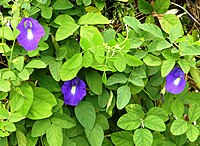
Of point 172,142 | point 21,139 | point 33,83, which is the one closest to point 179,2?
point 172,142

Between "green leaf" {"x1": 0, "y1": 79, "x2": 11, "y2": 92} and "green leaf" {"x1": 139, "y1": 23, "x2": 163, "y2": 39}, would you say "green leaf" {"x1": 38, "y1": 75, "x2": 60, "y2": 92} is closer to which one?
"green leaf" {"x1": 0, "y1": 79, "x2": 11, "y2": 92}

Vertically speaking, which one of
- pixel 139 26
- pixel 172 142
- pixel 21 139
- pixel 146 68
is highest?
pixel 139 26

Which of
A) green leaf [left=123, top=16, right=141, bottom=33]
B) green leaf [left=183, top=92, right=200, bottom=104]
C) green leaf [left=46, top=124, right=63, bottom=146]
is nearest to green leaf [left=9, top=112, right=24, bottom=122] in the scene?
green leaf [left=46, top=124, right=63, bottom=146]

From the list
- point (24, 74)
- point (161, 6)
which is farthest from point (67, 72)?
point (161, 6)

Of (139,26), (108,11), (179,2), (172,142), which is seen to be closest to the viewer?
(139,26)

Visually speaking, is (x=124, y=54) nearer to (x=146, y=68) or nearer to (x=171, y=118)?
(x=146, y=68)

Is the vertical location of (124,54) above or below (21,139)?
above

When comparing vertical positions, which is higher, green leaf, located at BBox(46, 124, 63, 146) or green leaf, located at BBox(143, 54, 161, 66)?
green leaf, located at BBox(143, 54, 161, 66)
